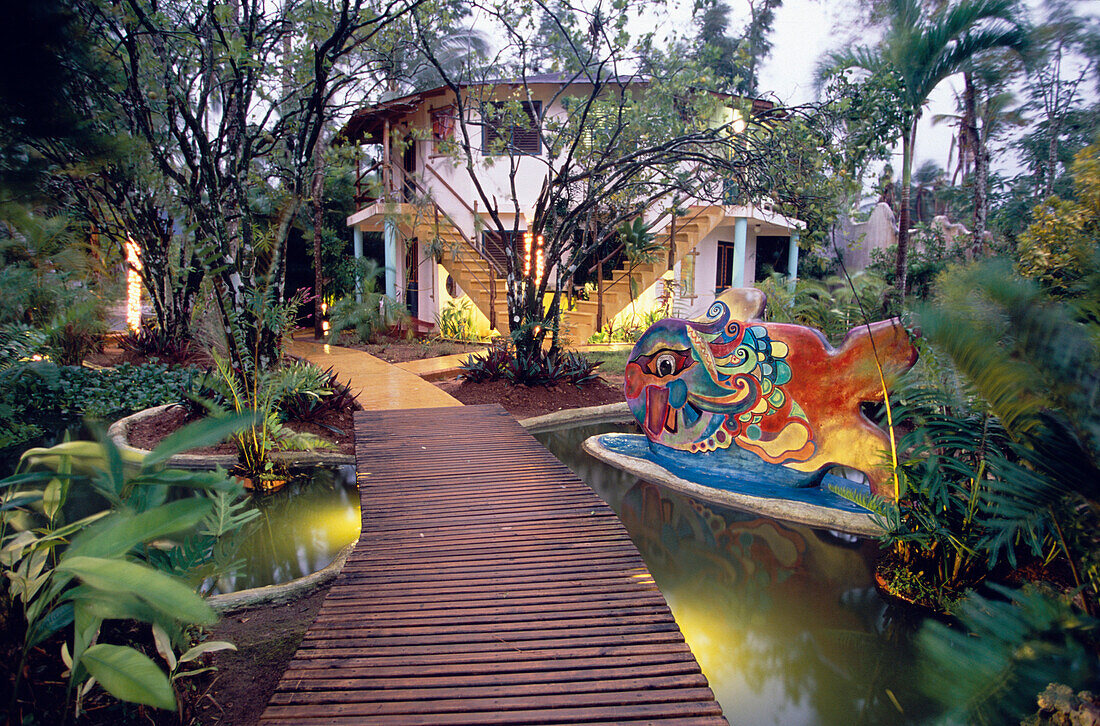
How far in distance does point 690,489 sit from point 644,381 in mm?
1343

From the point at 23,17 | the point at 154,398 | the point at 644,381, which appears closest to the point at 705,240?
the point at 644,381

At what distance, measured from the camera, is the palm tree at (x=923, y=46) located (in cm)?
618

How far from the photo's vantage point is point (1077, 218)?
18.3ft

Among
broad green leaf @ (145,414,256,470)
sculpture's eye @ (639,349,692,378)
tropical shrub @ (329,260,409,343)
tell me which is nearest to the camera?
broad green leaf @ (145,414,256,470)

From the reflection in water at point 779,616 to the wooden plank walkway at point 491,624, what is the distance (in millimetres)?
763

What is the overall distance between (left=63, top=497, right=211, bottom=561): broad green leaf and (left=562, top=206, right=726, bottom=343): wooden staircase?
42.6 feet

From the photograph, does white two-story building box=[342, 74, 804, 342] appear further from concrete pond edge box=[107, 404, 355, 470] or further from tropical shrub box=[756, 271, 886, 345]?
concrete pond edge box=[107, 404, 355, 470]

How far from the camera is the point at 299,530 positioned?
528 cm

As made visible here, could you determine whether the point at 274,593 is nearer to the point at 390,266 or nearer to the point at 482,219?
the point at 482,219

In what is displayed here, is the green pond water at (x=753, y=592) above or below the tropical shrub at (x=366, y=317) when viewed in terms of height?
below

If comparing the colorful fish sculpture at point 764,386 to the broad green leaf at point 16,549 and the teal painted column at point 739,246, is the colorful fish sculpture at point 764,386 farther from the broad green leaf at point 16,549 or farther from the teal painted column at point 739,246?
the teal painted column at point 739,246

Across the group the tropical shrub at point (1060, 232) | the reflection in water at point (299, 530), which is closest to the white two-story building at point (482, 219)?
the reflection in water at point (299, 530)

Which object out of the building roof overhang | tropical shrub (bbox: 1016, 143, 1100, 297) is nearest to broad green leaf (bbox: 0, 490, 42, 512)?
tropical shrub (bbox: 1016, 143, 1100, 297)

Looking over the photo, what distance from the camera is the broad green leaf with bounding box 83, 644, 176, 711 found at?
1602 mm
